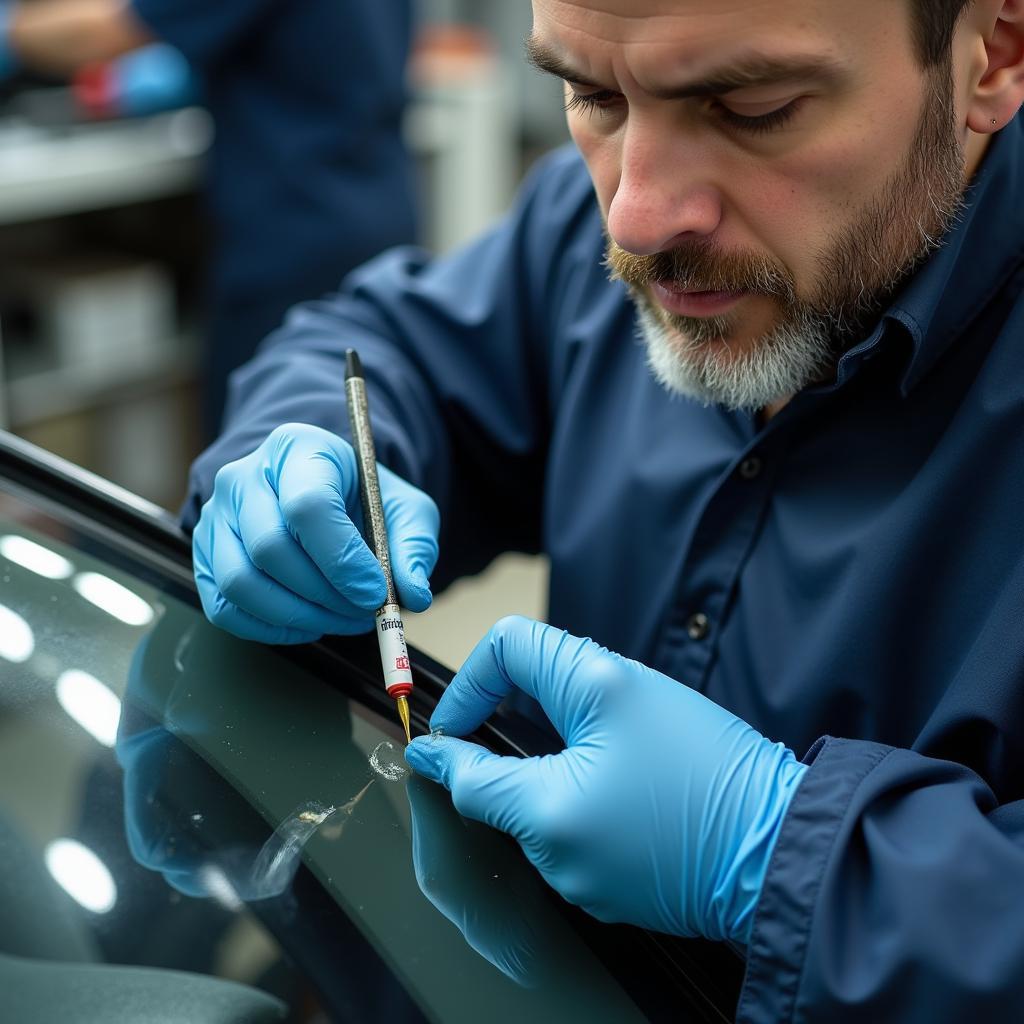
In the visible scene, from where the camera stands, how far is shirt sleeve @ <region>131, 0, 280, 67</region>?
6.50 ft

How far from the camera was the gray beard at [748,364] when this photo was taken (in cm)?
85

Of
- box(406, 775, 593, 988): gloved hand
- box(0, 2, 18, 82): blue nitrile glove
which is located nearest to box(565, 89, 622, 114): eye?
box(406, 775, 593, 988): gloved hand

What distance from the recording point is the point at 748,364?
871mm

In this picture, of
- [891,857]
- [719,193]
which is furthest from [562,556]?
[891,857]

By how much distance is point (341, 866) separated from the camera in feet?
1.99

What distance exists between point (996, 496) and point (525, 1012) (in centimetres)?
47

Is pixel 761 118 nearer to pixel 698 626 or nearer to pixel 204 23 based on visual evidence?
pixel 698 626

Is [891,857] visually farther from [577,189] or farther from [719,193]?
[577,189]

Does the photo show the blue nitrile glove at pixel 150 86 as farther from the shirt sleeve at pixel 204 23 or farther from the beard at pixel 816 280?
the beard at pixel 816 280

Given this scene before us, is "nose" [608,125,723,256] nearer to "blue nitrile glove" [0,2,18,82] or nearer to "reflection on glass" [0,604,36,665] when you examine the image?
"reflection on glass" [0,604,36,665]

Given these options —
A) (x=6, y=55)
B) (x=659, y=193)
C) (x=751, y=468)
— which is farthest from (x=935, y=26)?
(x=6, y=55)

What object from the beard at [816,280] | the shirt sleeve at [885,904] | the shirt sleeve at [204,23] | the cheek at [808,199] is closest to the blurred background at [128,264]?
the shirt sleeve at [204,23]

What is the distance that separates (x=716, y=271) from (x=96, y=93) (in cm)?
212

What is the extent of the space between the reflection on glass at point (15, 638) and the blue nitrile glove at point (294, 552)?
0.12 m
